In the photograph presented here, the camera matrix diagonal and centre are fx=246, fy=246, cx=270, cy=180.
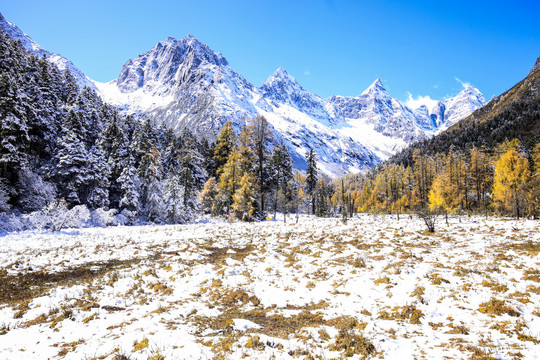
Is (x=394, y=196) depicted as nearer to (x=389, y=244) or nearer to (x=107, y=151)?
(x=389, y=244)

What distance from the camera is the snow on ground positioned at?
Answer: 5320mm

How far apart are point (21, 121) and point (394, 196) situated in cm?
7661

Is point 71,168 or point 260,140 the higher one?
point 260,140

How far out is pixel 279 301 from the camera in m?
8.44

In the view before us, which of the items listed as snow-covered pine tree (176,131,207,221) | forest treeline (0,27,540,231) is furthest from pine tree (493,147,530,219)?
snow-covered pine tree (176,131,207,221)

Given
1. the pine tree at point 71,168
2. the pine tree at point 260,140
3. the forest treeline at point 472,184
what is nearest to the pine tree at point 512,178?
the forest treeline at point 472,184

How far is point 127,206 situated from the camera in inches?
1439

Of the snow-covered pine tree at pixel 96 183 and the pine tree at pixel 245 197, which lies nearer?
the pine tree at pixel 245 197

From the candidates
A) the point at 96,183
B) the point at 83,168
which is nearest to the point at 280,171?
the point at 96,183

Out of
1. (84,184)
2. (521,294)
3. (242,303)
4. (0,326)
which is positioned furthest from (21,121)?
(521,294)

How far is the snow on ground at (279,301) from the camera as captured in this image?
209 inches

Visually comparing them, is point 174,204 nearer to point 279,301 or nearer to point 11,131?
point 11,131

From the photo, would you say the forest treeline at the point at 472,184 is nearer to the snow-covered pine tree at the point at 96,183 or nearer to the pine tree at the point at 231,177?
the pine tree at the point at 231,177

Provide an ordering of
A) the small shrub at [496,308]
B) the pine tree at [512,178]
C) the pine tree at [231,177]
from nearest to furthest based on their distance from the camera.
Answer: the small shrub at [496,308] → the pine tree at [512,178] → the pine tree at [231,177]
